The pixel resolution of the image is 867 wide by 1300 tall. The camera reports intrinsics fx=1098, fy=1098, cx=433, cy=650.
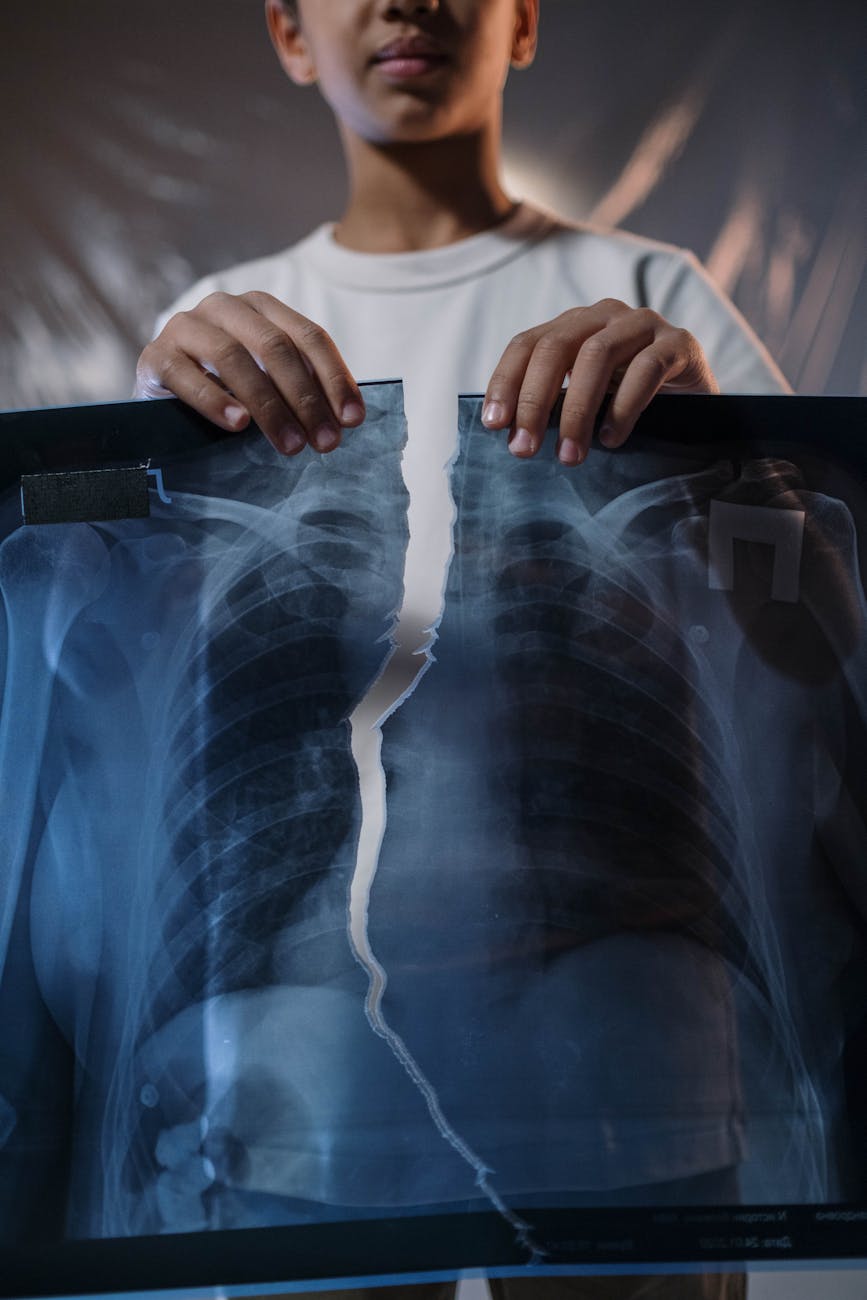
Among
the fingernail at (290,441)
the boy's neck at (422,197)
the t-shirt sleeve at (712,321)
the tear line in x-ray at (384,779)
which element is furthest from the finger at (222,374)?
the t-shirt sleeve at (712,321)

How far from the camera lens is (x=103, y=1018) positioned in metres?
0.69

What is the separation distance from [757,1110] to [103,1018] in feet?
1.35

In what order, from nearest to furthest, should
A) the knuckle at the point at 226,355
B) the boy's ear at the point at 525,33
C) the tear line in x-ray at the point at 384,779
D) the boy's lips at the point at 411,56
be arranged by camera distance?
the tear line in x-ray at the point at 384,779 → the knuckle at the point at 226,355 → the boy's lips at the point at 411,56 → the boy's ear at the point at 525,33

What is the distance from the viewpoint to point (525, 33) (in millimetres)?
1115

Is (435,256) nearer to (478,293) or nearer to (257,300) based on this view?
(478,293)

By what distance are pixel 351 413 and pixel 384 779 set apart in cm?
25

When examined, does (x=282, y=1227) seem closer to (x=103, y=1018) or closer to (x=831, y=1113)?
(x=103, y=1018)

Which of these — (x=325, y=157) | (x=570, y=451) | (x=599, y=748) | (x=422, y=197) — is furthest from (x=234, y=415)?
(x=325, y=157)

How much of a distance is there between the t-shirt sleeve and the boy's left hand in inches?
9.2

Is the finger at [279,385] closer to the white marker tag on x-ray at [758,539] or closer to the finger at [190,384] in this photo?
the finger at [190,384]

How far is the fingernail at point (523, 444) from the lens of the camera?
737 mm

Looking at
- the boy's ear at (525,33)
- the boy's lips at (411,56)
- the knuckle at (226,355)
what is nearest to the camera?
the knuckle at (226,355)

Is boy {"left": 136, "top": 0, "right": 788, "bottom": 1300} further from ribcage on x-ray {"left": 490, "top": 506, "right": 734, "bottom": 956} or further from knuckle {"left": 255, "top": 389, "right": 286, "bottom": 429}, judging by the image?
ribcage on x-ray {"left": 490, "top": 506, "right": 734, "bottom": 956}

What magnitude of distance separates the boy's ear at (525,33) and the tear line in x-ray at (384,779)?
22.9 inches
